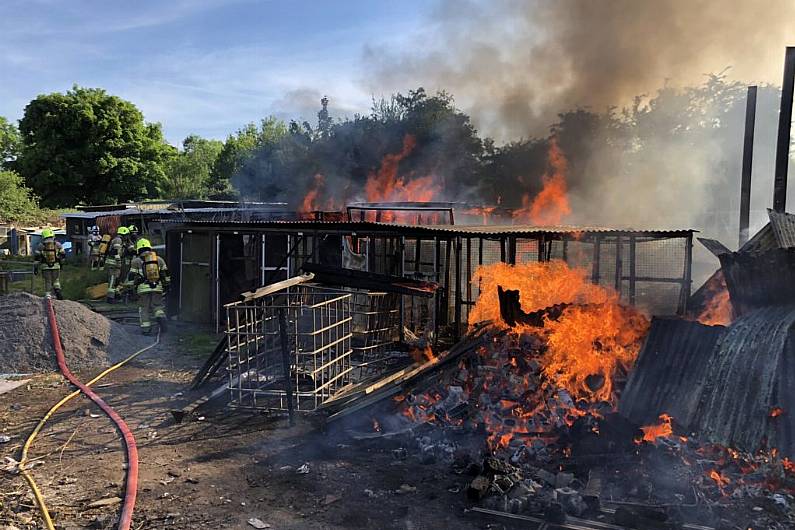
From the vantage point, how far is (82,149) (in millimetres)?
38969

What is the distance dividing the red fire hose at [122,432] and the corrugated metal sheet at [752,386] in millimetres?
5319

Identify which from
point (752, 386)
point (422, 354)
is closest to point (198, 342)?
point (422, 354)

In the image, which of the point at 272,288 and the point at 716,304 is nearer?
the point at 272,288

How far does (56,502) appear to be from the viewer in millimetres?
5184

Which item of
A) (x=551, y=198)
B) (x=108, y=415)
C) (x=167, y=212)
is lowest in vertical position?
(x=108, y=415)

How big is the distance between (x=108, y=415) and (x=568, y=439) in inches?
233

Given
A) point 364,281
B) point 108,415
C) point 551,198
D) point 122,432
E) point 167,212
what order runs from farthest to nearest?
point 167,212
point 551,198
point 364,281
point 108,415
point 122,432

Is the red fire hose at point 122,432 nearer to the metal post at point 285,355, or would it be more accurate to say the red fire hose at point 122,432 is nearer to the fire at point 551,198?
the metal post at point 285,355

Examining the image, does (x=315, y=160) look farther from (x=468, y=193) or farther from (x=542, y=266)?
(x=542, y=266)

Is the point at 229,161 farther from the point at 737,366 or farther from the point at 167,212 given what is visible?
the point at 737,366

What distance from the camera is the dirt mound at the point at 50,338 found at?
981 cm

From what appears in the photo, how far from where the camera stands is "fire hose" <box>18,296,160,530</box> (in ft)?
16.1

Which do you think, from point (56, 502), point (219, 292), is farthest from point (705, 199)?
point (56, 502)

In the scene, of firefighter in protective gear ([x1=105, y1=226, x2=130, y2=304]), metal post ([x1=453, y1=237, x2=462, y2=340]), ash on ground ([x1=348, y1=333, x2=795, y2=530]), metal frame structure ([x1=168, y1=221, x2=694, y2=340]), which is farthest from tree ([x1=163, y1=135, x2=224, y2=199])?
ash on ground ([x1=348, y1=333, x2=795, y2=530])
